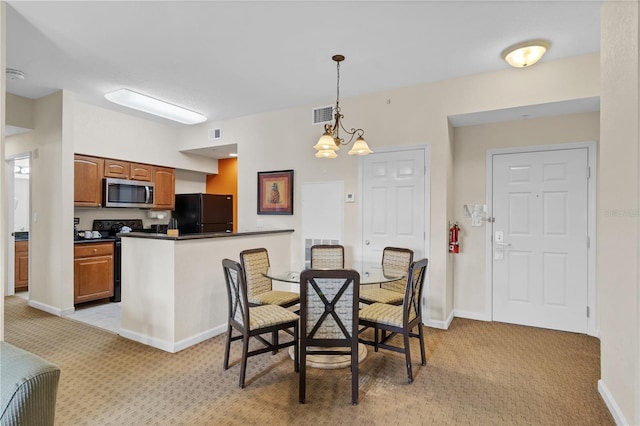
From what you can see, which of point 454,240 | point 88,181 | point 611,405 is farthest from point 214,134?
point 611,405

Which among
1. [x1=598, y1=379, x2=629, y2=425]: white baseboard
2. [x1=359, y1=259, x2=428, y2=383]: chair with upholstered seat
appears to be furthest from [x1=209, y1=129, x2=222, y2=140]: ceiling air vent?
[x1=598, y1=379, x2=629, y2=425]: white baseboard

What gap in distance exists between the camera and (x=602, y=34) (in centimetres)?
237

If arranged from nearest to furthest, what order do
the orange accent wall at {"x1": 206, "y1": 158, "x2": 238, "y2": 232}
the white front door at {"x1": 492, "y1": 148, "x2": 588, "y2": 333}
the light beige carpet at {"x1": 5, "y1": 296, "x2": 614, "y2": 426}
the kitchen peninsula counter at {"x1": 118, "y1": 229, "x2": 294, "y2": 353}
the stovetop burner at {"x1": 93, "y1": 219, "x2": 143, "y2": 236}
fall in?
1. the light beige carpet at {"x1": 5, "y1": 296, "x2": 614, "y2": 426}
2. the kitchen peninsula counter at {"x1": 118, "y1": 229, "x2": 294, "y2": 353}
3. the white front door at {"x1": 492, "y1": 148, "x2": 588, "y2": 333}
4. the stovetop burner at {"x1": 93, "y1": 219, "x2": 143, "y2": 236}
5. the orange accent wall at {"x1": 206, "y1": 158, "x2": 238, "y2": 232}

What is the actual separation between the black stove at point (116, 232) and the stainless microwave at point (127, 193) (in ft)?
1.60

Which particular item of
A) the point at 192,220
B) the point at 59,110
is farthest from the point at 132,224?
the point at 59,110

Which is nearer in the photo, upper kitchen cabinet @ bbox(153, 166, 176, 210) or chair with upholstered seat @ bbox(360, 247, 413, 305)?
chair with upholstered seat @ bbox(360, 247, 413, 305)

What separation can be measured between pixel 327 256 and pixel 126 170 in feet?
11.2

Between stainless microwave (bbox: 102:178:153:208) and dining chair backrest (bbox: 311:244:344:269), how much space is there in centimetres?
312

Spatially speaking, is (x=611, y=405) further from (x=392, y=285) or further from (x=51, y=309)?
(x=51, y=309)

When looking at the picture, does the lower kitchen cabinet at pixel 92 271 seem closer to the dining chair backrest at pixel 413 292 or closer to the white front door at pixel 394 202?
the white front door at pixel 394 202

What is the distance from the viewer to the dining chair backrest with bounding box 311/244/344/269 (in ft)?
12.0

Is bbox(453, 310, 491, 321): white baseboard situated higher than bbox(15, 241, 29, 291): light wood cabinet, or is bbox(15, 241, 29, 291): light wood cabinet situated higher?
bbox(15, 241, 29, 291): light wood cabinet

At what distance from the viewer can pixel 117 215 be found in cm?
540

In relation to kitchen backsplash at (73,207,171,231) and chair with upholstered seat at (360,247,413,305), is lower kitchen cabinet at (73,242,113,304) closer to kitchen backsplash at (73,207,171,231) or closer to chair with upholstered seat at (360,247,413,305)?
kitchen backsplash at (73,207,171,231)
